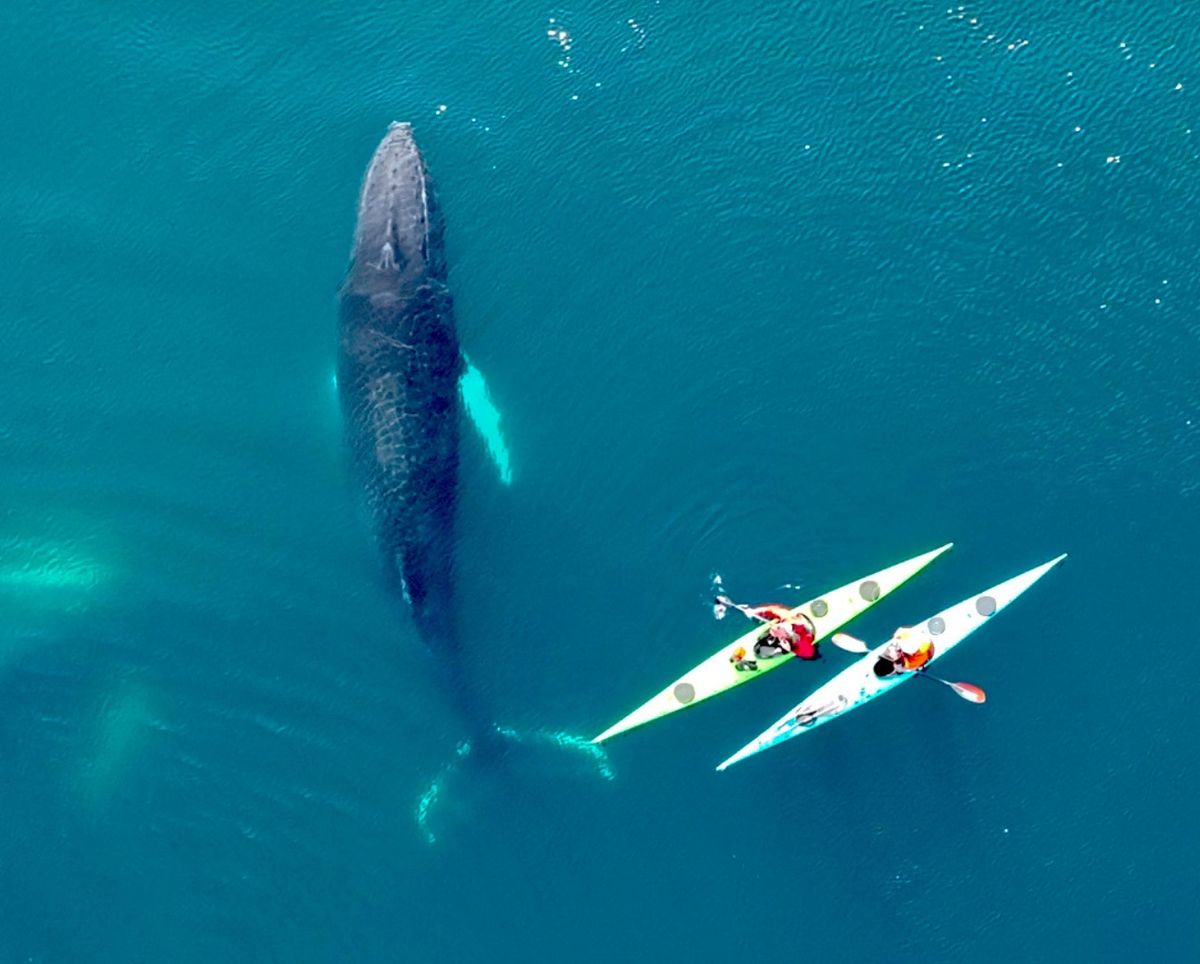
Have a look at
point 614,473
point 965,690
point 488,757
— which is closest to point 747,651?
point 965,690

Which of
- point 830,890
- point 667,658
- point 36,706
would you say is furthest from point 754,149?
point 36,706

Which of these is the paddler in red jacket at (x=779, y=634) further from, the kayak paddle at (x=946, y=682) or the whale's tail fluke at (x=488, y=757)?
the whale's tail fluke at (x=488, y=757)

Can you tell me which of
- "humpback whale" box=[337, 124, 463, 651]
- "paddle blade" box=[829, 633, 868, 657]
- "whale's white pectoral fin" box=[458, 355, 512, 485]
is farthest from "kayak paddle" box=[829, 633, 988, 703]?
"humpback whale" box=[337, 124, 463, 651]

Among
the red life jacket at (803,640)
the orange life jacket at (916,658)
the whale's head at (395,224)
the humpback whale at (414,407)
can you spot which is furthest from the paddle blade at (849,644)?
the whale's head at (395,224)

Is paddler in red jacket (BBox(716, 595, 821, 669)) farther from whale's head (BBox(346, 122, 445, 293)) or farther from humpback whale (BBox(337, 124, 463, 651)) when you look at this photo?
whale's head (BBox(346, 122, 445, 293))

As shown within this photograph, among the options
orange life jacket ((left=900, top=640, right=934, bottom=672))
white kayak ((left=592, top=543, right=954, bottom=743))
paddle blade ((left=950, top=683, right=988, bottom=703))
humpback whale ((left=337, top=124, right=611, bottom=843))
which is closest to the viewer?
orange life jacket ((left=900, top=640, right=934, bottom=672))

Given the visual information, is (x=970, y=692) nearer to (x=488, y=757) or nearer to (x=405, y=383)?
(x=488, y=757)
